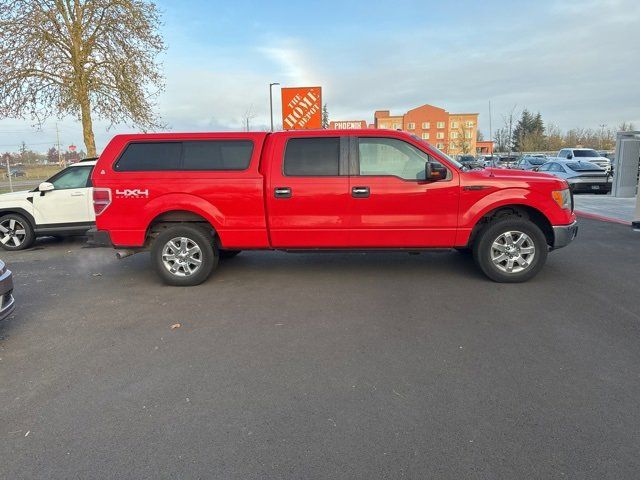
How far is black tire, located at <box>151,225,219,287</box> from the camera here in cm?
572

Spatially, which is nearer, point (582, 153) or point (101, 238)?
point (101, 238)

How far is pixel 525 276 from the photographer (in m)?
5.55

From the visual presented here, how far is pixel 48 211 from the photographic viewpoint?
886 cm

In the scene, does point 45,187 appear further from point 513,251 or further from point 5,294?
point 513,251

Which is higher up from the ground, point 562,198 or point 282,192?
point 282,192

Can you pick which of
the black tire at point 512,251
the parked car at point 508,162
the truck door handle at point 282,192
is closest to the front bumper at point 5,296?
the truck door handle at point 282,192

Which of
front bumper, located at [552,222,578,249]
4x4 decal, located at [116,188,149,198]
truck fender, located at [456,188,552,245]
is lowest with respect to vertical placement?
front bumper, located at [552,222,578,249]

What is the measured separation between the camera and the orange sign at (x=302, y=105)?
16.6 m

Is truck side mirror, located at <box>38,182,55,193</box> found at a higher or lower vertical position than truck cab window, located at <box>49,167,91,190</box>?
lower

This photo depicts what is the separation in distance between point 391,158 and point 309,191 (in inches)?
45.3

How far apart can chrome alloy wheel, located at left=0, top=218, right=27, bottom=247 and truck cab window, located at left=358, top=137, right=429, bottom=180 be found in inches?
298

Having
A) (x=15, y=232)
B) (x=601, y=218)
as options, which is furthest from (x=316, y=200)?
(x=601, y=218)

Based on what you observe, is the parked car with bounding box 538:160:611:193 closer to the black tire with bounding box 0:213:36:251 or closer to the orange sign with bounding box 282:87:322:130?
the orange sign with bounding box 282:87:322:130

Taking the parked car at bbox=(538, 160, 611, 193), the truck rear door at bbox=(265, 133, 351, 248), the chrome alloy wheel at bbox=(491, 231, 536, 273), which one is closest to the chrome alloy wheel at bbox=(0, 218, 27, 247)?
the truck rear door at bbox=(265, 133, 351, 248)
